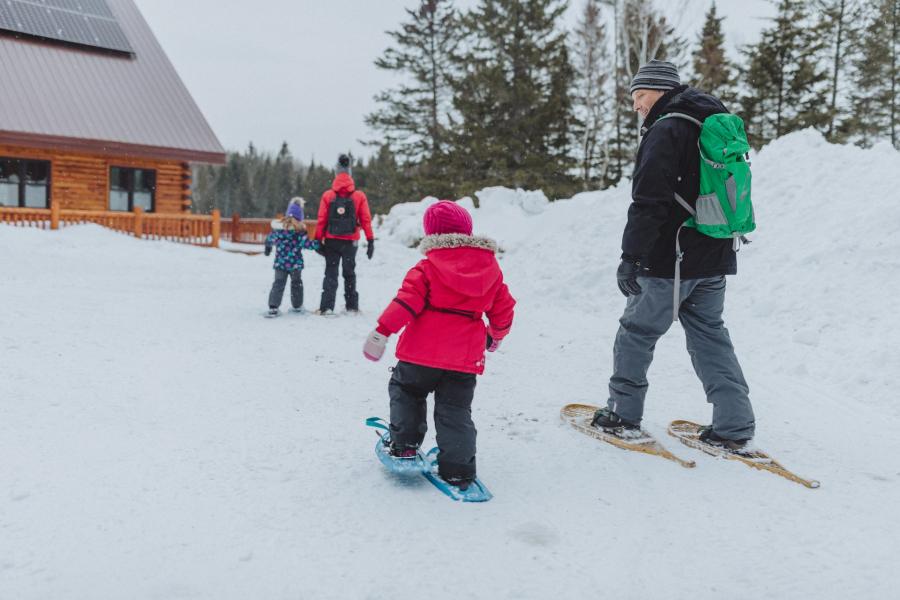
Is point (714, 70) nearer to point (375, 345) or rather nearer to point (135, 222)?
point (135, 222)

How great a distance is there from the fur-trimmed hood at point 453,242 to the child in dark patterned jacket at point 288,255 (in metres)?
4.95

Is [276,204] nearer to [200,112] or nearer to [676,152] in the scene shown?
[200,112]

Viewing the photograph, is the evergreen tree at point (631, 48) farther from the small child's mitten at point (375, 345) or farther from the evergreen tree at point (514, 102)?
→ the small child's mitten at point (375, 345)

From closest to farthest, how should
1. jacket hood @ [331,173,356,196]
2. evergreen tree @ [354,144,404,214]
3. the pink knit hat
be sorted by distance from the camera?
the pink knit hat, jacket hood @ [331,173,356,196], evergreen tree @ [354,144,404,214]

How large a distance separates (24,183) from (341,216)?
49.2 ft

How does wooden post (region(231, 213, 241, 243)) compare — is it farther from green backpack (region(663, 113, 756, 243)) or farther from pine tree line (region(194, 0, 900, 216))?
green backpack (region(663, 113, 756, 243))

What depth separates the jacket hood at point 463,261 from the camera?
3.06m

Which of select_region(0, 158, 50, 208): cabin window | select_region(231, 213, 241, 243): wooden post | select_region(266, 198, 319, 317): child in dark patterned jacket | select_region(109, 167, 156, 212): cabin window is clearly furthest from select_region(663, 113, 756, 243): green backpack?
select_region(231, 213, 241, 243): wooden post

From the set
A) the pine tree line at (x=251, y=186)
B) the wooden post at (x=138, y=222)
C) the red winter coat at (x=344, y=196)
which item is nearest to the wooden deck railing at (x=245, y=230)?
the wooden post at (x=138, y=222)

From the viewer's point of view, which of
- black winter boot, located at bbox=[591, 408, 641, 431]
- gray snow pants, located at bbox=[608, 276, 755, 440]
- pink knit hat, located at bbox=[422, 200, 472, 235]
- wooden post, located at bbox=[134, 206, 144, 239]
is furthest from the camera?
wooden post, located at bbox=[134, 206, 144, 239]

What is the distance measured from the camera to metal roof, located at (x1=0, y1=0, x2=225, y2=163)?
56.2 ft

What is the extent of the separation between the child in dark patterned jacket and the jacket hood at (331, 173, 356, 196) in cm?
63

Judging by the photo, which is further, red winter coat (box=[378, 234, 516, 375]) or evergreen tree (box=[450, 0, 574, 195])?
evergreen tree (box=[450, 0, 574, 195])

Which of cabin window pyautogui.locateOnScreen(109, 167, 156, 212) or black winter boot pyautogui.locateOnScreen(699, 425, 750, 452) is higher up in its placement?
cabin window pyautogui.locateOnScreen(109, 167, 156, 212)
